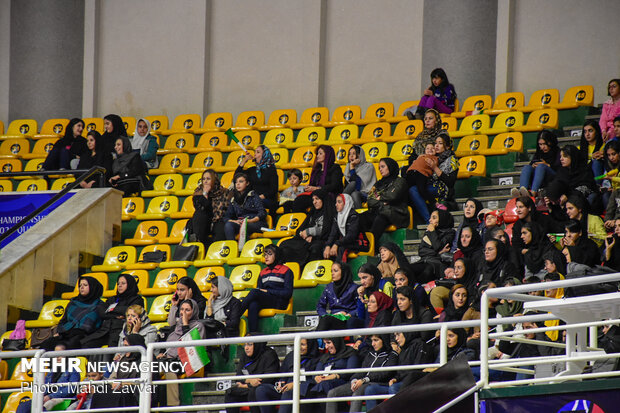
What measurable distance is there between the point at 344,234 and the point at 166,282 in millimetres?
2246

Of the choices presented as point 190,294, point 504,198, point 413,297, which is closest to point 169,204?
point 190,294

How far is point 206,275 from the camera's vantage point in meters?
11.7

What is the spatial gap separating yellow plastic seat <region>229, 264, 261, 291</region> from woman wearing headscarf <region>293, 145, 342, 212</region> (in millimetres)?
1326

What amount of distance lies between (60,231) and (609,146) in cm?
661

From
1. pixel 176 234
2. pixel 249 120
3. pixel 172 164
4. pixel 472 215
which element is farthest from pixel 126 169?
pixel 472 215

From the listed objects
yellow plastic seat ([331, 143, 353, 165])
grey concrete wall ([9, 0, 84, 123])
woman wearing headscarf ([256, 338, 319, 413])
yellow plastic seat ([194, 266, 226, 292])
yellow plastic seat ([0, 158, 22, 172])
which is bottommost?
woman wearing headscarf ([256, 338, 319, 413])

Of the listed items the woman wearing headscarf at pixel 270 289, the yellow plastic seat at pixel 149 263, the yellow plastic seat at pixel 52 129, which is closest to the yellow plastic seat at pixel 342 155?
the yellow plastic seat at pixel 149 263

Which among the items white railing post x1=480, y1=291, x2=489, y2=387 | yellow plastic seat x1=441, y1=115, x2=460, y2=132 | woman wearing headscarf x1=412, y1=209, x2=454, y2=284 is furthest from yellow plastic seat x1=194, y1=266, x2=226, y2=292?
white railing post x1=480, y1=291, x2=489, y2=387

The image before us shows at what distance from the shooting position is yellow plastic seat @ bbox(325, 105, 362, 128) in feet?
49.9

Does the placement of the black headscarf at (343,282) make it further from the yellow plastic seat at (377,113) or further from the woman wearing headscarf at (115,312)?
the yellow plastic seat at (377,113)

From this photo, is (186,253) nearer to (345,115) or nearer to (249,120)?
(345,115)

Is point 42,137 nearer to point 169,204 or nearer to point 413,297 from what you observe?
point 169,204

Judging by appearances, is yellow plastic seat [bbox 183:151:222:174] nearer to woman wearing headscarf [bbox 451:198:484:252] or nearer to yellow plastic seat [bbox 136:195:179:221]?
yellow plastic seat [bbox 136:195:179:221]

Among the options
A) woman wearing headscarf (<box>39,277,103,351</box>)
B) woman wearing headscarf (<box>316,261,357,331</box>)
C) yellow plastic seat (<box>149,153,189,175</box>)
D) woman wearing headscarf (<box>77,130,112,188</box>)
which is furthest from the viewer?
yellow plastic seat (<box>149,153,189,175</box>)
